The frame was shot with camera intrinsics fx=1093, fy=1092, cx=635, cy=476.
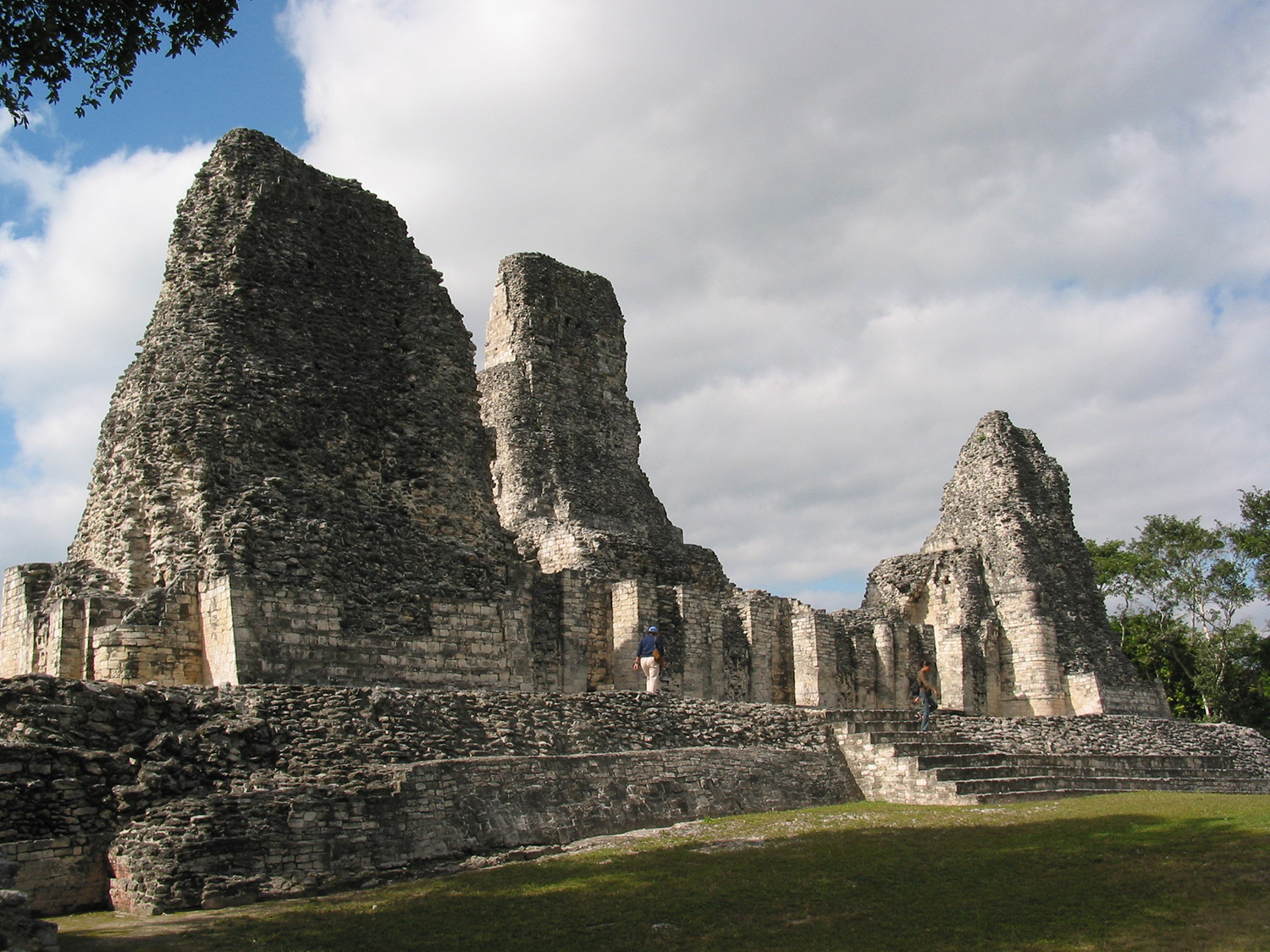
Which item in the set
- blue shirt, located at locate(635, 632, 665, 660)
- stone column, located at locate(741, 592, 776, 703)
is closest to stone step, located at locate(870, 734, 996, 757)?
blue shirt, located at locate(635, 632, 665, 660)

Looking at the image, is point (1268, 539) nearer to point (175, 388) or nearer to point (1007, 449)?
point (1007, 449)

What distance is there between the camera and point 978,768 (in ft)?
47.5

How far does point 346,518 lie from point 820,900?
29.7ft

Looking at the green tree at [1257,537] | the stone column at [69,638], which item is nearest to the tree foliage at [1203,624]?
the green tree at [1257,537]

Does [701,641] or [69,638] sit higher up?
[69,638]

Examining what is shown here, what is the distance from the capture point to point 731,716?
49.5ft

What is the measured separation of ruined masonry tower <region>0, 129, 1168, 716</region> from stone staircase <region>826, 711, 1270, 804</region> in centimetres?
478

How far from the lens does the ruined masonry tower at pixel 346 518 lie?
44.1 feet

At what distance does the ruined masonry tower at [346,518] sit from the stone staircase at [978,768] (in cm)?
478

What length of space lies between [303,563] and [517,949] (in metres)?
8.03

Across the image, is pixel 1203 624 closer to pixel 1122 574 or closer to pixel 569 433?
pixel 1122 574

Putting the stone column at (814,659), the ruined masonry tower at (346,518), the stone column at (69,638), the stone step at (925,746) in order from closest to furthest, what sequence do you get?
the stone column at (69,638) < the ruined masonry tower at (346,518) < the stone step at (925,746) < the stone column at (814,659)

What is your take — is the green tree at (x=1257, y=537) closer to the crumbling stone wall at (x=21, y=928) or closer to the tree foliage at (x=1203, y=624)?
the tree foliage at (x=1203, y=624)

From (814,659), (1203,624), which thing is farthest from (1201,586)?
(814,659)
